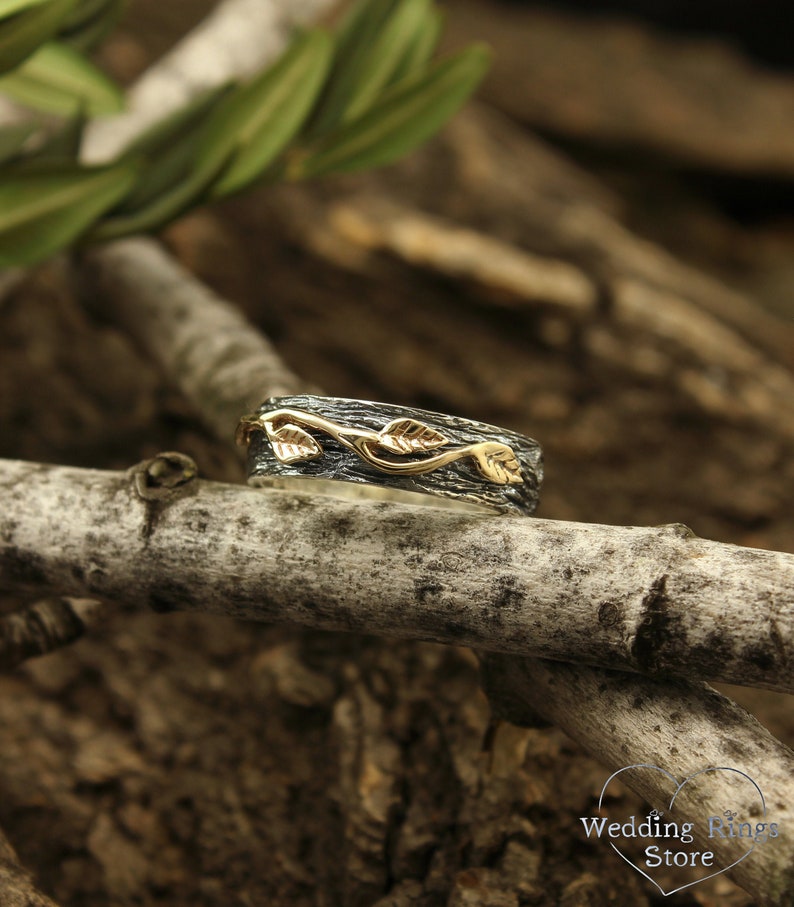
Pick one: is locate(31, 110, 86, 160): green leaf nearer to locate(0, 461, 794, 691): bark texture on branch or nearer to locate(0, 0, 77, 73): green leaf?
locate(0, 0, 77, 73): green leaf

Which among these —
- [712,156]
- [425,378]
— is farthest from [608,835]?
[712,156]

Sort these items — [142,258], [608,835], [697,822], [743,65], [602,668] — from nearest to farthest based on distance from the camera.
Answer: [697,822], [602,668], [608,835], [142,258], [743,65]

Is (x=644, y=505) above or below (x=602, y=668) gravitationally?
above

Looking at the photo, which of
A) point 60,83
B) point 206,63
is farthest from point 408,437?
point 206,63

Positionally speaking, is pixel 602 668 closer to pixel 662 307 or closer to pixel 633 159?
pixel 662 307

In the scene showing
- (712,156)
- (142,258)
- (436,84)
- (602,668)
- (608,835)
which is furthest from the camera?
(712,156)

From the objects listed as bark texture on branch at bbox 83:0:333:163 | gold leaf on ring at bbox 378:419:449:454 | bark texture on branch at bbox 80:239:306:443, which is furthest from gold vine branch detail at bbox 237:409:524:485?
bark texture on branch at bbox 83:0:333:163

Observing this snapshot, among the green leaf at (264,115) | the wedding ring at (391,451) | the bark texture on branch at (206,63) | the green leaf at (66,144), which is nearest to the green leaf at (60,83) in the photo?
the green leaf at (66,144)
